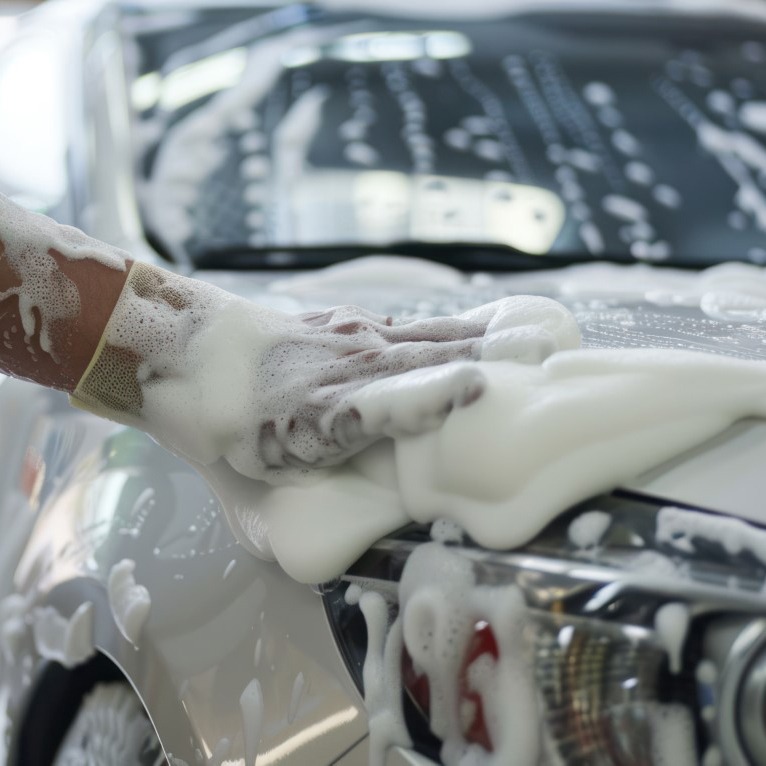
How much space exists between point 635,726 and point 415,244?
79cm

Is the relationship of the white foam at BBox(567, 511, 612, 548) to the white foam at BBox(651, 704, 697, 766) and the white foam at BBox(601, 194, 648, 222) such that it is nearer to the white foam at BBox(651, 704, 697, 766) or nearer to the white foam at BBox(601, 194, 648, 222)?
the white foam at BBox(651, 704, 697, 766)

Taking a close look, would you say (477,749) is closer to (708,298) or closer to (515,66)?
(708,298)

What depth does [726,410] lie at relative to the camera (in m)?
0.47

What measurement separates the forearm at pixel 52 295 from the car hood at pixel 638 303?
0.69 ft

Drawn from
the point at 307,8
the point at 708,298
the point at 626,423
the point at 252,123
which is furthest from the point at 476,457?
the point at 307,8

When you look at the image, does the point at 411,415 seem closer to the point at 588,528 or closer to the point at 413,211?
the point at 588,528

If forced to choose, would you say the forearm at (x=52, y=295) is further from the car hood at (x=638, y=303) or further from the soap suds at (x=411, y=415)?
the car hood at (x=638, y=303)

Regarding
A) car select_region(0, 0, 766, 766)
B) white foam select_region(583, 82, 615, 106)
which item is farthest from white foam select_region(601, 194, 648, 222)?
white foam select_region(583, 82, 615, 106)

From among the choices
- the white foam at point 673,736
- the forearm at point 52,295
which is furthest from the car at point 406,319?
the forearm at point 52,295

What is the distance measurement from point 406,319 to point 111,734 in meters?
0.34

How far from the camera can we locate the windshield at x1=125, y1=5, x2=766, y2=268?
1121 mm

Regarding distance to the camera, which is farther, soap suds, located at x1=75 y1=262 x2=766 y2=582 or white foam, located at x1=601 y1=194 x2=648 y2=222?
white foam, located at x1=601 y1=194 x2=648 y2=222

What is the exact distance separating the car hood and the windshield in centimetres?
4

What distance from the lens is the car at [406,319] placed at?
42 centimetres
